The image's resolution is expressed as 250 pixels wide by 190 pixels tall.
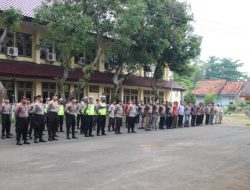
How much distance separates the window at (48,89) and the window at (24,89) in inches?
47.1

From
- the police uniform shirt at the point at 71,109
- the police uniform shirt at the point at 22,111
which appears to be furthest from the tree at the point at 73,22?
the police uniform shirt at the point at 22,111

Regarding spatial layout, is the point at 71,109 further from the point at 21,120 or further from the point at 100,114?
the point at 21,120

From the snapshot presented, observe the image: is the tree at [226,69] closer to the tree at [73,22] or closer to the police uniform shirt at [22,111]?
the tree at [73,22]

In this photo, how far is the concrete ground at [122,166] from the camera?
871 cm

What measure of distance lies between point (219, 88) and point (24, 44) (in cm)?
4784

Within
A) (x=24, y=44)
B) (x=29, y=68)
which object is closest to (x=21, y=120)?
(x=29, y=68)

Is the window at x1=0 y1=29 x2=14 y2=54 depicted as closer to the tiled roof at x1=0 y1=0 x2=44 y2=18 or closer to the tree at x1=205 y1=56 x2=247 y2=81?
the tiled roof at x1=0 y1=0 x2=44 y2=18

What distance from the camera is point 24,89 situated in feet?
92.3

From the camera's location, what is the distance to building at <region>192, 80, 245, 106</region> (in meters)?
67.9

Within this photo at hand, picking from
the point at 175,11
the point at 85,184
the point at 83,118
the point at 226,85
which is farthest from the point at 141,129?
the point at 226,85

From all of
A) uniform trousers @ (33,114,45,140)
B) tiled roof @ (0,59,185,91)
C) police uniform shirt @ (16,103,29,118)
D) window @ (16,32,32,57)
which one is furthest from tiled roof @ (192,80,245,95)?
police uniform shirt @ (16,103,29,118)

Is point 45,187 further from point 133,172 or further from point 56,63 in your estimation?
point 56,63

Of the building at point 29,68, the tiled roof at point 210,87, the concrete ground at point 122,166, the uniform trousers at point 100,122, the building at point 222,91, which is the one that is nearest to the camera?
the concrete ground at point 122,166

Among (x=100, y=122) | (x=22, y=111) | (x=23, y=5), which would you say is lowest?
(x=100, y=122)
